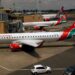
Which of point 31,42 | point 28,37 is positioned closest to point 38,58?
point 31,42

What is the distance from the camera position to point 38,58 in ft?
171

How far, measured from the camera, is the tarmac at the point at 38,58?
43.9 m

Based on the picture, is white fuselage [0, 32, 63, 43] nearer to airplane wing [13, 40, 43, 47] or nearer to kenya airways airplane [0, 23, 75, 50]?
kenya airways airplane [0, 23, 75, 50]

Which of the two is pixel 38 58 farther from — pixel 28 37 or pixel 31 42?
pixel 28 37

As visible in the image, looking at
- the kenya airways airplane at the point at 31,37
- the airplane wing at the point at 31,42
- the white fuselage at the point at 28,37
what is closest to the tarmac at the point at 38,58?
the airplane wing at the point at 31,42

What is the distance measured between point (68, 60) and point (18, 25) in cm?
3693

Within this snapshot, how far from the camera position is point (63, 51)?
58.9m

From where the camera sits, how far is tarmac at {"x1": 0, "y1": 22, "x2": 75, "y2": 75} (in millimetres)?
43906

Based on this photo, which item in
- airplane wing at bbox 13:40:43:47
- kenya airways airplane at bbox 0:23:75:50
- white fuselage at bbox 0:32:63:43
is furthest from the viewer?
white fuselage at bbox 0:32:63:43

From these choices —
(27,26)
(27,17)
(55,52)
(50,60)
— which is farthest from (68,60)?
(27,17)

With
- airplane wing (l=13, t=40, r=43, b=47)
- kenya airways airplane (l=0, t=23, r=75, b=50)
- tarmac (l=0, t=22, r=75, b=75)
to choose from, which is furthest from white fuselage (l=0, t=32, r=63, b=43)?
tarmac (l=0, t=22, r=75, b=75)

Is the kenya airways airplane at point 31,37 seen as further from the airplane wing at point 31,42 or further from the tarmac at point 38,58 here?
the tarmac at point 38,58

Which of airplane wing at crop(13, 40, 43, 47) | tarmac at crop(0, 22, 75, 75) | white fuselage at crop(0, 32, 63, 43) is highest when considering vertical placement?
white fuselage at crop(0, 32, 63, 43)

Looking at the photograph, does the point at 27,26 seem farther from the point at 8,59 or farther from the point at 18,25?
the point at 8,59
